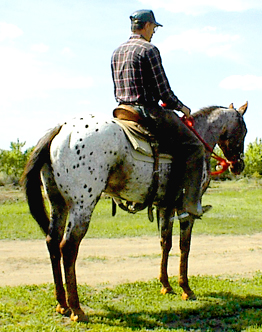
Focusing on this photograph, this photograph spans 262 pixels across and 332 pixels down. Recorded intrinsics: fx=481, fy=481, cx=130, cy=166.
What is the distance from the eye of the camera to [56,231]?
5.65 meters

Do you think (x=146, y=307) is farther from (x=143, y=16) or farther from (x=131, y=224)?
(x=131, y=224)

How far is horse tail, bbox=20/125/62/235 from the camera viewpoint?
5414 mm

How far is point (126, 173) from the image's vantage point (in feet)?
18.4

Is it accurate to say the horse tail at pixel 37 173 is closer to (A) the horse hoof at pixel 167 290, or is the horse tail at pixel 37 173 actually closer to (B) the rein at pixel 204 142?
(B) the rein at pixel 204 142

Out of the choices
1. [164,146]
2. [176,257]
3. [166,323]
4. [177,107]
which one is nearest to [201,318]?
[166,323]

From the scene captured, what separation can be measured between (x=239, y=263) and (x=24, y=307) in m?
4.49

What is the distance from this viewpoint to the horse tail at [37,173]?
5414mm

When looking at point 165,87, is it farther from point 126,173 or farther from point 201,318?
point 201,318

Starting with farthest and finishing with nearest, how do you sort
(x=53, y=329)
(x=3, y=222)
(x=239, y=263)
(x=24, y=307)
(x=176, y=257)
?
(x=3, y=222) < (x=176, y=257) < (x=239, y=263) < (x=24, y=307) < (x=53, y=329)

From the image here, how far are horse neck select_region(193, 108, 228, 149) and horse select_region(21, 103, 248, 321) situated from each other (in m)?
1.18

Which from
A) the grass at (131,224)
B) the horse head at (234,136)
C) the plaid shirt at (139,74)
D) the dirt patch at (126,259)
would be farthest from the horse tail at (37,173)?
the grass at (131,224)

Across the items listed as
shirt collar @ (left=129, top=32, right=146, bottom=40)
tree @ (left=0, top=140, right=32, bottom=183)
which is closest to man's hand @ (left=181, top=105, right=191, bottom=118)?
shirt collar @ (left=129, top=32, right=146, bottom=40)

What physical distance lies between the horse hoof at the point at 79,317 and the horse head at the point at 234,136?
10.9 feet

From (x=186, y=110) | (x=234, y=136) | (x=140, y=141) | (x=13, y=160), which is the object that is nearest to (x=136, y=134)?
(x=140, y=141)
